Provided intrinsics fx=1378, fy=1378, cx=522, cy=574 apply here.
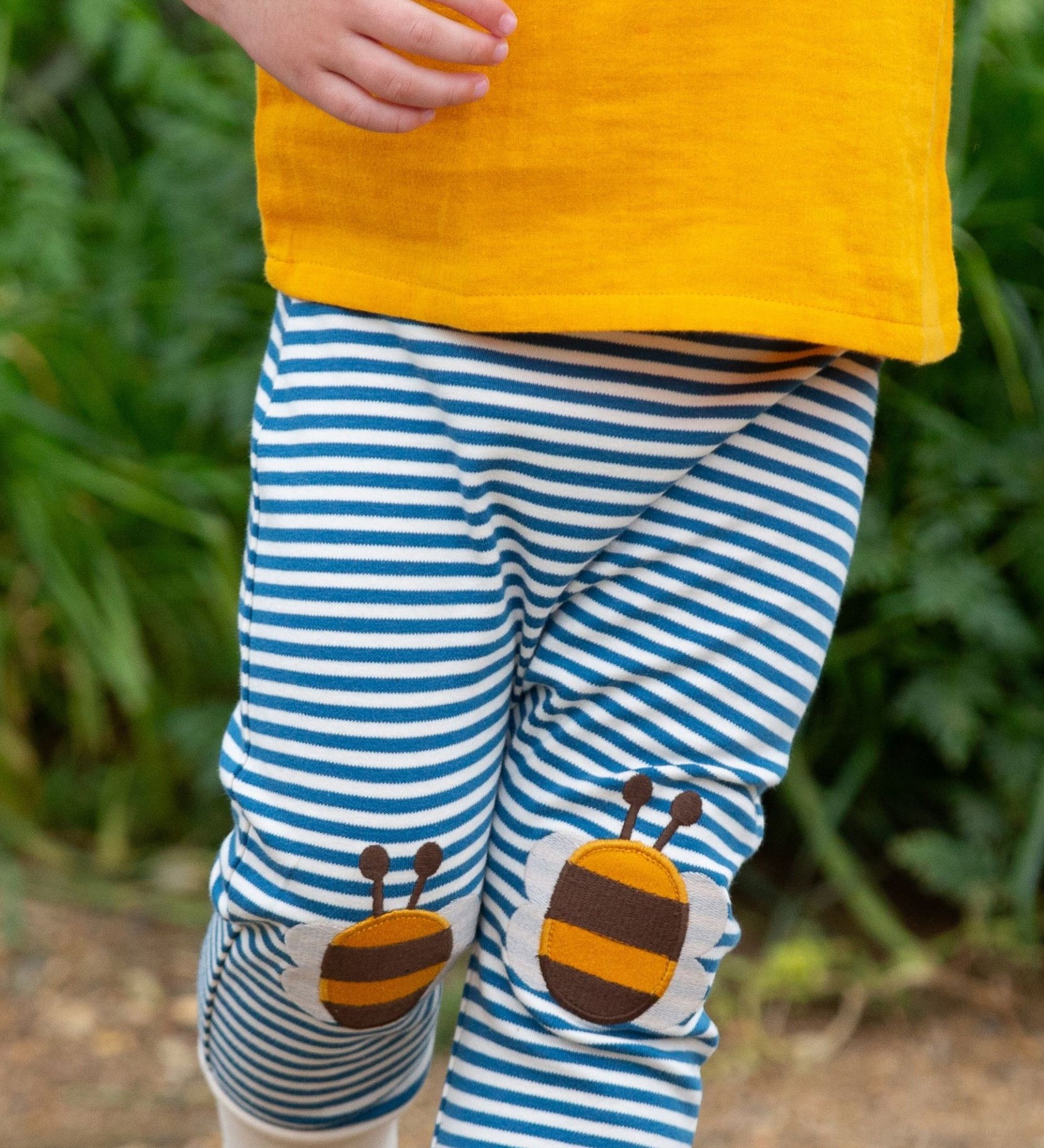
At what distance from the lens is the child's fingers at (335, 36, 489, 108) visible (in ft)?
2.13

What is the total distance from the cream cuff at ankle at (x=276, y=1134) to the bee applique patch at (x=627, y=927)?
0.72 feet

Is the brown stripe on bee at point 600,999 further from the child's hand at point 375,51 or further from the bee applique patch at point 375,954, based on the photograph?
the child's hand at point 375,51

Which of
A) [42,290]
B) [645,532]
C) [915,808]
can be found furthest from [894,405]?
[42,290]

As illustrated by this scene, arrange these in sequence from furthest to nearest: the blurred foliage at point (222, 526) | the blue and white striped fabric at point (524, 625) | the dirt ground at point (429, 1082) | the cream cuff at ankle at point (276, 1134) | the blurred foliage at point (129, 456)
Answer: the blurred foliage at point (129, 456) < the blurred foliage at point (222, 526) < the dirt ground at point (429, 1082) < the cream cuff at ankle at point (276, 1134) < the blue and white striped fabric at point (524, 625)

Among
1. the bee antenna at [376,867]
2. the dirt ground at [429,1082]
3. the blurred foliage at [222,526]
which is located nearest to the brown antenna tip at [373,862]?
the bee antenna at [376,867]

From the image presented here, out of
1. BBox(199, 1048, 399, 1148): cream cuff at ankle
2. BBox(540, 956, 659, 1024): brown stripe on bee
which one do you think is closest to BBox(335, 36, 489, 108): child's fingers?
BBox(540, 956, 659, 1024): brown stripe on bee

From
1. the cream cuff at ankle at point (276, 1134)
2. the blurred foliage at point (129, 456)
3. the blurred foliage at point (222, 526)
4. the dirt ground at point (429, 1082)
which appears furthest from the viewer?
Result: the blurred foliage at point (129, 456)

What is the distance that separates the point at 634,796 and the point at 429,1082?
0.83m

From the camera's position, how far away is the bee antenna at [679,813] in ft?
2.52

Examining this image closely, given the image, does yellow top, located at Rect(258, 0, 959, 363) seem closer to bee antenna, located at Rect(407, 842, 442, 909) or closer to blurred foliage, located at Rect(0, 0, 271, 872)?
bee antenna, located at Rect(407, 842, 442, 909)

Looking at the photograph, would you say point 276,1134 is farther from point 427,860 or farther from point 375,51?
point 375,51

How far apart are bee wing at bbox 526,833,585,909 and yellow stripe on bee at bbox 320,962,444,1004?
0.25ft

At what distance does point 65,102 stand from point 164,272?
0.48 m

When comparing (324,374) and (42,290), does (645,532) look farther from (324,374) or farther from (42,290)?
(42,290)
